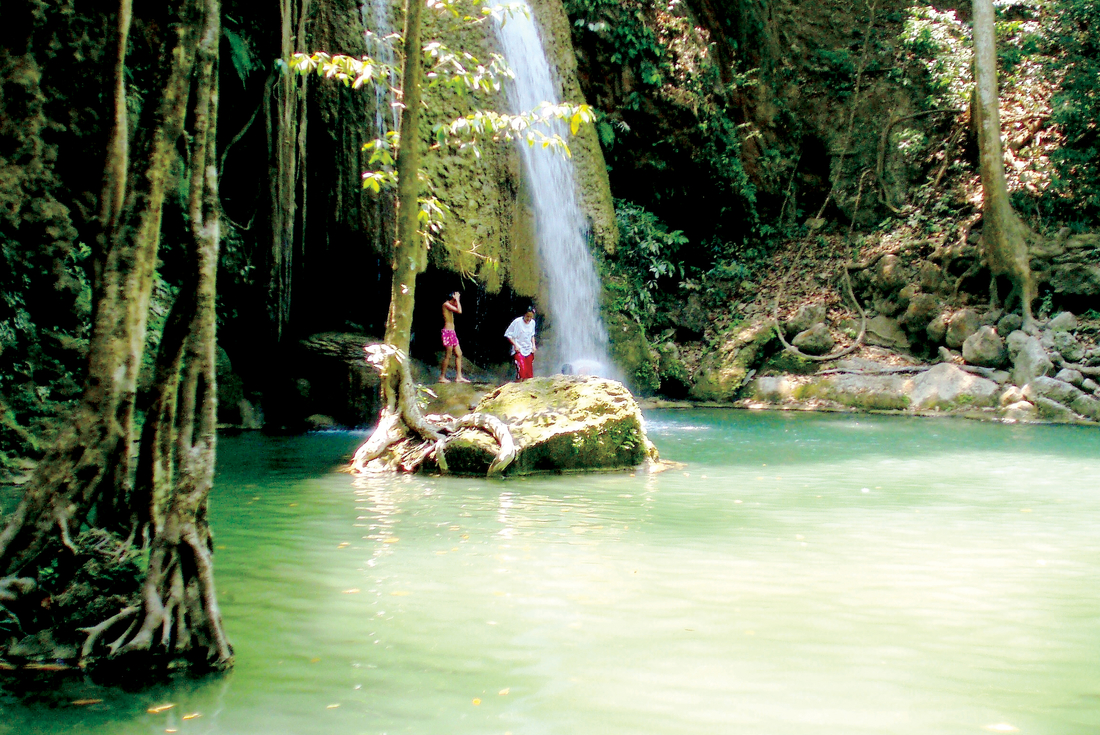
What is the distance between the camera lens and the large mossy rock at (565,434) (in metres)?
8.69

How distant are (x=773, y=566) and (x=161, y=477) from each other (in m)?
3.38

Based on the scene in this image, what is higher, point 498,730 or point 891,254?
point 891,254

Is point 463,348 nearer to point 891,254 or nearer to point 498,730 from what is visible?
point 891,254

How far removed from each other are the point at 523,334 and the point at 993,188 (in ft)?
30.6

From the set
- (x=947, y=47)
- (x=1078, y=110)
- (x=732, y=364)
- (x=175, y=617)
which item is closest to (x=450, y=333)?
(x=732, y=364)

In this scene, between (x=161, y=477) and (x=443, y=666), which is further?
(x=161, y=477)

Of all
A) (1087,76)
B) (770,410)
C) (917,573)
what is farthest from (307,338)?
(1087,76)

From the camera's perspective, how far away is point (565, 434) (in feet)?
28.8

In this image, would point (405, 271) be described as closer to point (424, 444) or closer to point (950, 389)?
point (424, 444)

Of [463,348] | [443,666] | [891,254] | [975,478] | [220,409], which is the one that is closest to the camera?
[443,666]

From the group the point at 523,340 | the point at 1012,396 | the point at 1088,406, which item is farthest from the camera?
the point at 1012,396

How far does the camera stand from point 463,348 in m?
15.6

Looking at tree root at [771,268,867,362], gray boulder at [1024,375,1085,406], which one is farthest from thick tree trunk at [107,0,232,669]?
tree root at [771,268,867,362]

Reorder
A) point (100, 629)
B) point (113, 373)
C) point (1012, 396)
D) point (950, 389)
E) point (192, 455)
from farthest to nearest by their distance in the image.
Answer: point (950, 389), point (1012, 396), point (113, 373), point (192, 455), point (100, 629)
